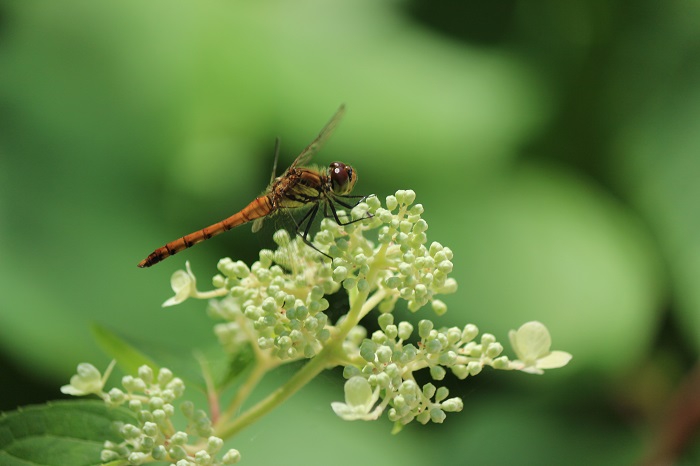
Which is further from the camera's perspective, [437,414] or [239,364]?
[239,364]

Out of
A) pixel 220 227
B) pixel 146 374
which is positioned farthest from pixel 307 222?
pixel 146 374

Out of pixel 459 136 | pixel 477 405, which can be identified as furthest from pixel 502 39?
pixel 477 405

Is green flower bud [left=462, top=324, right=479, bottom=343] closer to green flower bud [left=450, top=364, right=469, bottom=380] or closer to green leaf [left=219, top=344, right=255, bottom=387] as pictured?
green flower bud [left=450, top=364, right=469, bottom=380]

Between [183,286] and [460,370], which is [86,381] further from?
[460,370]

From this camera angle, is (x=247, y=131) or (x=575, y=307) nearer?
(x=575, y=307)

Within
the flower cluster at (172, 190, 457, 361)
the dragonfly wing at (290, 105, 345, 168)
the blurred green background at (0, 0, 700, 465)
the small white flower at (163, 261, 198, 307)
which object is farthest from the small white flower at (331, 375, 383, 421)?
the blurred green background at (0, 0, 700, 465)

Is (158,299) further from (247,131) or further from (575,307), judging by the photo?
(575,307)

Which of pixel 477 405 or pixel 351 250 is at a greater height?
pixel 351 250
